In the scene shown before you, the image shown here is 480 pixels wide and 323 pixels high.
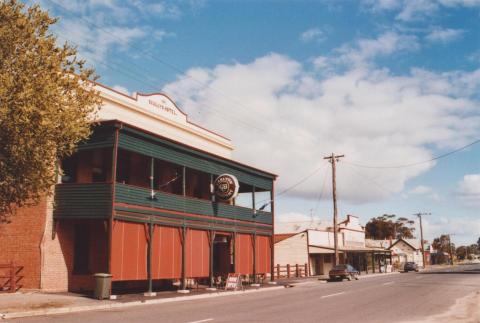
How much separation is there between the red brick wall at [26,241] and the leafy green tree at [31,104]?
5.26 m

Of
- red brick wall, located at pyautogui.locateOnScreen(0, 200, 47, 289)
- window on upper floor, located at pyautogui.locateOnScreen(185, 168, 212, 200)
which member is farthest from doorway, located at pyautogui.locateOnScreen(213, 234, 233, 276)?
red brick wall, located at pyautogui.locateOnScreen(0, 200, 47, 289)

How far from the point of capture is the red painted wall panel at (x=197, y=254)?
25.6 metres

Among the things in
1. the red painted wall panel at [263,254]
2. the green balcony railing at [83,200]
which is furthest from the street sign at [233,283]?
the green balcony railing at [83,200]

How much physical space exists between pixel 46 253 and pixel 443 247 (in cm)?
18572

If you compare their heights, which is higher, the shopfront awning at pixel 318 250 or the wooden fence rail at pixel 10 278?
the shopfront awning at pixel 318 250

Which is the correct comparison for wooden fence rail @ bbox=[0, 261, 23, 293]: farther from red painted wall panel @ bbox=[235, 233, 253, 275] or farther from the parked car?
the parked car

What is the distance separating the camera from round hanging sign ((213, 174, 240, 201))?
91.2ft

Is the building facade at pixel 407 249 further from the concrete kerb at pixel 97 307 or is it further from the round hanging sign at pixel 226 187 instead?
the concrete kerb at pixel 97 307

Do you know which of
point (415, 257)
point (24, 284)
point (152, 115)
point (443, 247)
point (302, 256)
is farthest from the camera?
point (443, 247)

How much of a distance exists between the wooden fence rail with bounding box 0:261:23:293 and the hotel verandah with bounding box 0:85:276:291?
270 millimetres

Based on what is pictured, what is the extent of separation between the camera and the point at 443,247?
18400 cm

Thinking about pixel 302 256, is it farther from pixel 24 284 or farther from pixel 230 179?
pixel 24 284

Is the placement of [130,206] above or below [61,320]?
above

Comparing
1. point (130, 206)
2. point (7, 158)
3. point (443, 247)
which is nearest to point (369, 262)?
point (130, 206)
